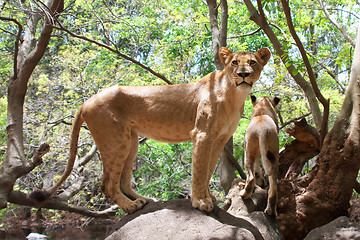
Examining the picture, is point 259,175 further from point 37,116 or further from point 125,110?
point 37,116

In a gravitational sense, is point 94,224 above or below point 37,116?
below

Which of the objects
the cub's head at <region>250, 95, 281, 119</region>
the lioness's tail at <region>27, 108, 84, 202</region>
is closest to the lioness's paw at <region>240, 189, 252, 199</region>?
the cub's head at <region>250, 95, 281, 119</region>

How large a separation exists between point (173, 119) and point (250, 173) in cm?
109

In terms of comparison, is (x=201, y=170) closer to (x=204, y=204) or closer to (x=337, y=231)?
(x=204, y=204)

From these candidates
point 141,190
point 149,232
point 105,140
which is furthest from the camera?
point 141,190

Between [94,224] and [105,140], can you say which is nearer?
[105,140]

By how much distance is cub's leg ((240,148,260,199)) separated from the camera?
12.7 ft

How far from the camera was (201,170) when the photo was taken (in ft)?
10.8

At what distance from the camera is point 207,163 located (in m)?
3.31

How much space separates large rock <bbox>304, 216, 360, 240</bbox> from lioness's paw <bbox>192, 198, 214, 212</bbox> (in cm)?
113

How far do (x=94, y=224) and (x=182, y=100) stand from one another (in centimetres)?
845

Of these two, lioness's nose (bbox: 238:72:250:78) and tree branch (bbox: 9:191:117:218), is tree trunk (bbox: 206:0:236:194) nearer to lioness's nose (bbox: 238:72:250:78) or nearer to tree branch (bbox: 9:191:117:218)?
lioness's nose (bbox: 238:72:250:78)

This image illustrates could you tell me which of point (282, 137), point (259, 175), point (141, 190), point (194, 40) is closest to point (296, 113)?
point (282, 137)

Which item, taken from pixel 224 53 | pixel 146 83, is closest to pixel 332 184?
pixel 224 53
